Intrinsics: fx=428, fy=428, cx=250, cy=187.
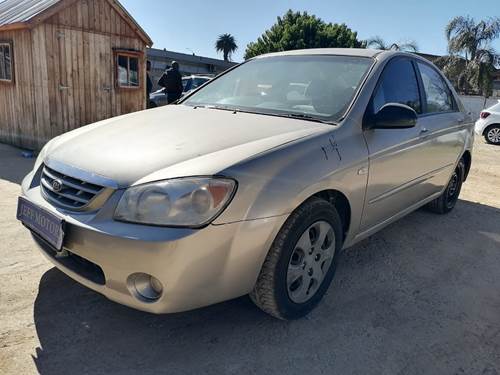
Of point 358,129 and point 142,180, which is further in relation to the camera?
point 358,129

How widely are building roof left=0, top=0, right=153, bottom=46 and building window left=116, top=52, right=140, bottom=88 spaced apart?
Answer: 0.56 m

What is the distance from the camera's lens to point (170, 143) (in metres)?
2.42

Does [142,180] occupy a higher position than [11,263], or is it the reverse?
[142,180]

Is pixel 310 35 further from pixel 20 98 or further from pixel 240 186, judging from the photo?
pixel 240 186

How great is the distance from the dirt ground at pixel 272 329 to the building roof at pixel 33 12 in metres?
5.26

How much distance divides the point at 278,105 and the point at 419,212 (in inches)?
107

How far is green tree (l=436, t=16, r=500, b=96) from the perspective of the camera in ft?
80.7

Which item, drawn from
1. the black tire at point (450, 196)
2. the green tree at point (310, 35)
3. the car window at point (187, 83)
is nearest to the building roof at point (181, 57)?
the green tree at point (310, 35)

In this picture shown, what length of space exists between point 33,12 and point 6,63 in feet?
4.18

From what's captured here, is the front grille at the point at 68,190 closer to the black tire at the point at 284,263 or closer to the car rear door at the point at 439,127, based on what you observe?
the black tire at the point at 284,263

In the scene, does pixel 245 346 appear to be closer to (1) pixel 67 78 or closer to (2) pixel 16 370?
(2) pixel 16 370

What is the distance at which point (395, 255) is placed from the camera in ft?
12.1

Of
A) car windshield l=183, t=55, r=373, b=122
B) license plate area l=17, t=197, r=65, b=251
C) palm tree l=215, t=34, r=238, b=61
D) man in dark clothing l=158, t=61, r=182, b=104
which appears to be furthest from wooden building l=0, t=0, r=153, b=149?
palm tree l=215, t=34, r=238, b=61

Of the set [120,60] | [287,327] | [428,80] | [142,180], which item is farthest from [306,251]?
[120,60]
